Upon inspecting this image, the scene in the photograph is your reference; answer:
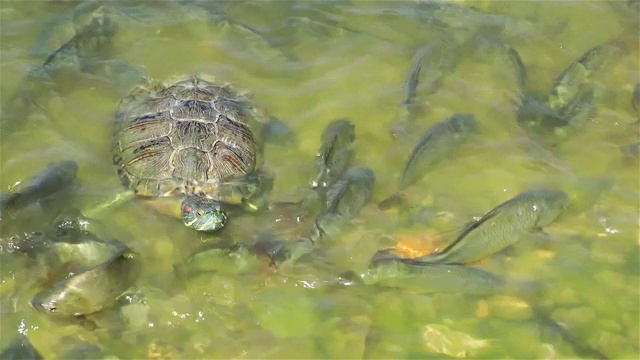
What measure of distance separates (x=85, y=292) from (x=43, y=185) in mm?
1228

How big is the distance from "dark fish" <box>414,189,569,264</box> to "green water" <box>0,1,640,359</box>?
0.58 feet

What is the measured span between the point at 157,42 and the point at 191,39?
34 cm

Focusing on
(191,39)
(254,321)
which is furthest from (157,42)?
(254,321)

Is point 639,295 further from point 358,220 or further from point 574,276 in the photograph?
point 358,220

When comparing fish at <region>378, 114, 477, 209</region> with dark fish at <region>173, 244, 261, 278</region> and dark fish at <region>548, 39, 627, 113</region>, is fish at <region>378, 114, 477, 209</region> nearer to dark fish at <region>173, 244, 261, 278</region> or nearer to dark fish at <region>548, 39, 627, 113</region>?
dark fish at <region>548, 39, 627, 113</region>

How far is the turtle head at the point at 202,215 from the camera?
15.1 feet

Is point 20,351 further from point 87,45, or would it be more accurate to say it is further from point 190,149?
point 87,45

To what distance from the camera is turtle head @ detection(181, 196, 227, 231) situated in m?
4.60

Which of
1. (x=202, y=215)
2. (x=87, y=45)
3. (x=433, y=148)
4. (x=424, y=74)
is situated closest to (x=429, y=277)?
(x=433, y=148)

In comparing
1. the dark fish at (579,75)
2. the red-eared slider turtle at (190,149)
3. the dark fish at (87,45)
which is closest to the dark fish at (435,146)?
the dark fish at (579,75)

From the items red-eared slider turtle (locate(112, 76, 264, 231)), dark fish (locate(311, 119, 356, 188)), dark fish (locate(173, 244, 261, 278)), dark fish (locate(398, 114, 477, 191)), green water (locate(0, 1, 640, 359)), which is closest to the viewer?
green water (locate(0, 1, 640, 359))

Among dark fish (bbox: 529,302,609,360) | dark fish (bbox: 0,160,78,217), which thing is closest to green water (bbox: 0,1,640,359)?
dark fish (bbox: 529,302,609,360)

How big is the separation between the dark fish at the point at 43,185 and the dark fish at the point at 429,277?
8.12 ft

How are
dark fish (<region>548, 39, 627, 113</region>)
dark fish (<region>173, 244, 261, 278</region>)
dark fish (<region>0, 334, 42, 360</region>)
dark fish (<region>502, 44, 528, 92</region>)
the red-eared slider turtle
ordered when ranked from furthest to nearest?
dark fish (<region>502, 44, 528, 92</region>) → dark fish (<region>548, 39, 627, 113</region>) → the red-eared slider turtle → dark fish (<region>173, 244, 261, 278</region>) → dark fish (<region>0, 334, 42, 360</region>)
